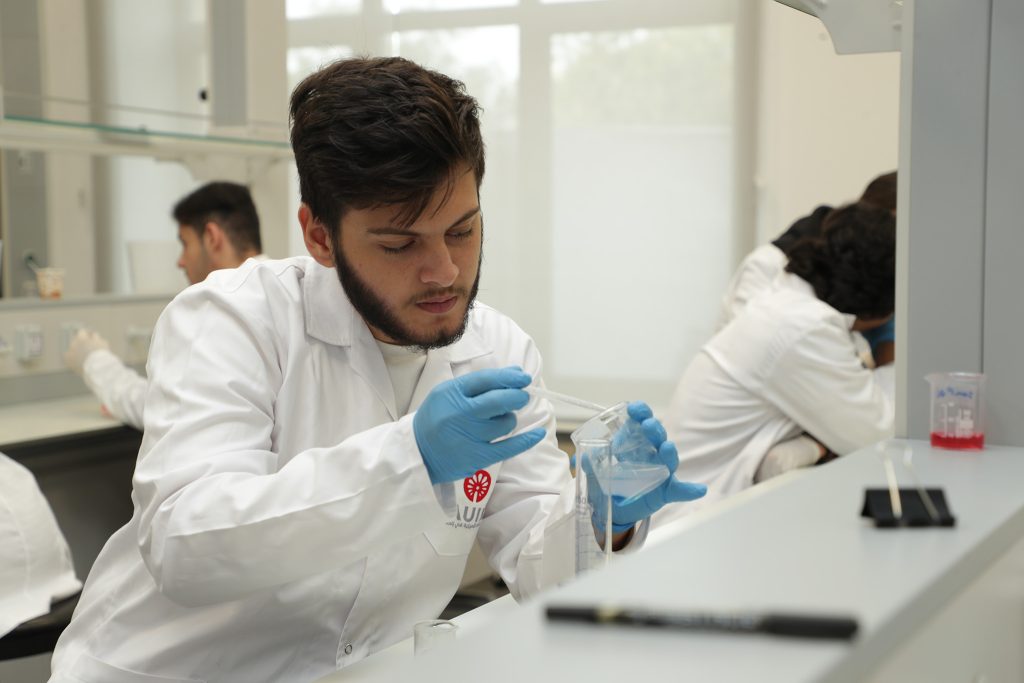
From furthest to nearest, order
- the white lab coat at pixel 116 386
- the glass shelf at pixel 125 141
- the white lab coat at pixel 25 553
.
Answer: the glass shelf at pixel 125 141 → the white lab coat at pixel 116 386 → the white lab coat at pixel 25 553

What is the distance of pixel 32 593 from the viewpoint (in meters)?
2.13

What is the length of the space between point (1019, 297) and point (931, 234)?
0.42 ft

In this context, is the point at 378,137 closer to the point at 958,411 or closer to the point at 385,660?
the point at 385,660

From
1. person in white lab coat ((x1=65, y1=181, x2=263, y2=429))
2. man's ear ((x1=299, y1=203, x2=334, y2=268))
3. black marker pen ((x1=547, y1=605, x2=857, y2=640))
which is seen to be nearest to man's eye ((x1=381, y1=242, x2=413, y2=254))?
man's ear ((x1=299, y1=203, x2=334, y2=268))

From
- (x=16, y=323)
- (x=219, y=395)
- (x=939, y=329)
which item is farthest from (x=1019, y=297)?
(x=16, y=323)

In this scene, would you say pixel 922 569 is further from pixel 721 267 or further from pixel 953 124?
pixel 721 267

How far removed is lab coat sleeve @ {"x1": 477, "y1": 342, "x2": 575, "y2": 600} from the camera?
1.63 meters

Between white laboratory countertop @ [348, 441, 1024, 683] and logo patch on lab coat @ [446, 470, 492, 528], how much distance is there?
0.60 metres

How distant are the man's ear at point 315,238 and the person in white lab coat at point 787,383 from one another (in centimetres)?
157

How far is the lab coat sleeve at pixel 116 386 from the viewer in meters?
3.01

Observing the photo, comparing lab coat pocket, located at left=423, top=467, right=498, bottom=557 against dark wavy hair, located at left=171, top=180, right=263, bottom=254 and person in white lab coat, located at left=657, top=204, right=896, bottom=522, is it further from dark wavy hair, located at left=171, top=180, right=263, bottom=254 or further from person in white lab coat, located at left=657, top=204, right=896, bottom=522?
dark wavy hair, located at left=171, top=180, right=263, bottom=254

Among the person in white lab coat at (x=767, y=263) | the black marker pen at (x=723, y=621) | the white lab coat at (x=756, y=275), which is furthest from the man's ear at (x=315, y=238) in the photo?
the white lab coat at (x=756, y=275)

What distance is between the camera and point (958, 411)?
130cm

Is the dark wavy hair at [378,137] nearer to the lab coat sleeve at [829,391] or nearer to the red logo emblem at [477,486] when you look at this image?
the red logo emblem at [477,486]
